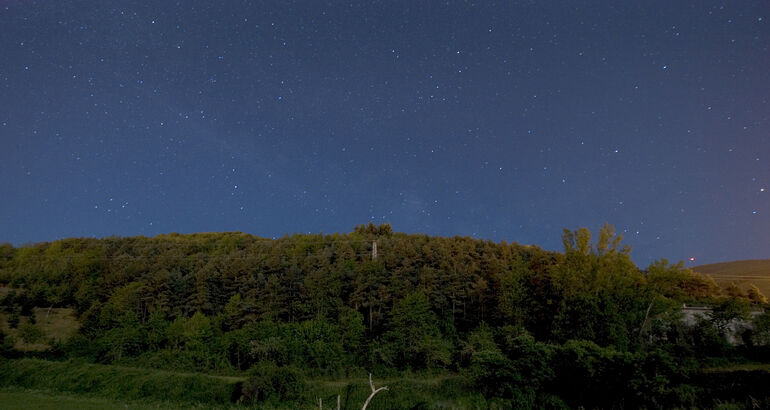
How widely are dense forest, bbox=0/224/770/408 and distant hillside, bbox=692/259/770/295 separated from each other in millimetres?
5879

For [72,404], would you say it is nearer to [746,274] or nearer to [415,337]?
[415,337]

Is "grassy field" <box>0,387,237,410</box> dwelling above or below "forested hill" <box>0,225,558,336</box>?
below

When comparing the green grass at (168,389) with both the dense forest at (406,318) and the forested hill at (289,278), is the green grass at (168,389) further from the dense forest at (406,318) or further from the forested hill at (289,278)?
the forested hill at (289,278)

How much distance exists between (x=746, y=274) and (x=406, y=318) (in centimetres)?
4674

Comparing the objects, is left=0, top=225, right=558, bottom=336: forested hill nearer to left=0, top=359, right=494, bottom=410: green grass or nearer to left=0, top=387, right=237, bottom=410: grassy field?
left=0, top=359, right=494, bottom=410: green grass

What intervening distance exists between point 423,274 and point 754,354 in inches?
904

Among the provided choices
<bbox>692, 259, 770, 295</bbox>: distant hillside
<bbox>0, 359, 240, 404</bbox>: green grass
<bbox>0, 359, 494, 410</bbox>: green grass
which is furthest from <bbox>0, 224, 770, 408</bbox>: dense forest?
<bbox>692, 259, 770, 295</bbox>: distant hillside

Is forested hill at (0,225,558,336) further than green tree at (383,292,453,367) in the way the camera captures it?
Yes

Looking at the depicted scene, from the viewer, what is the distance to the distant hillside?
44.1m

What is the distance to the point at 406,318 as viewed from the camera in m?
30.7

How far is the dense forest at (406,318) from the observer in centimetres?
1906

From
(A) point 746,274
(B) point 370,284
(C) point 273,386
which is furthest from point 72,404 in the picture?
(A) point 746,274

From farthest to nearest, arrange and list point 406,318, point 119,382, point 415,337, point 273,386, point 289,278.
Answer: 1. point 289,278
2. point 406,318
3. point 415,337
4. point 119,382
5. point 273,386

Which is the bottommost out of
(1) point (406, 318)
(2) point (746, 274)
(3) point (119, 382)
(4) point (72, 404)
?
(3) point (119, 382)
